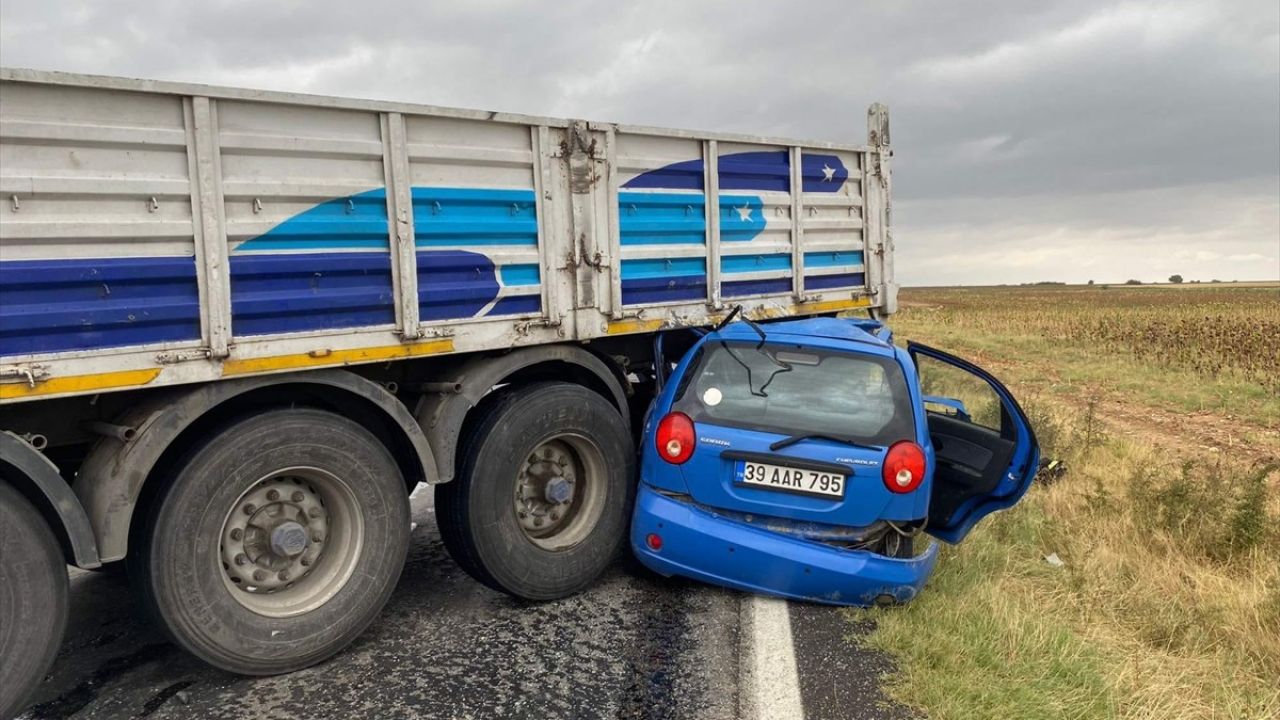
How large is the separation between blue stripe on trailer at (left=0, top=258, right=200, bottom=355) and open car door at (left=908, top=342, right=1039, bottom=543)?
3.83 m

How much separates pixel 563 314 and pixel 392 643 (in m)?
1.92

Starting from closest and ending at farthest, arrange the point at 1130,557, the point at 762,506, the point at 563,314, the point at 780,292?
the point at 762,506, the point at 563,314, the point at 1130,557, the point at 780,292

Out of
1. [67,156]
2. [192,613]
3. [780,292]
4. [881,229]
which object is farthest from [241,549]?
[881,229]

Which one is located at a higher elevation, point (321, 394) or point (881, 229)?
point (881, 229)

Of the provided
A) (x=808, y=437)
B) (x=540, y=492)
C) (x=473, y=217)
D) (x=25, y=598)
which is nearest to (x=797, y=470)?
(x=808, y=437)

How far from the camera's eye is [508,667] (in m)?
3.91

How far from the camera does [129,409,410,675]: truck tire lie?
11.9 ft

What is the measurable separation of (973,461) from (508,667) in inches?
129

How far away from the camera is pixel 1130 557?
571 cm

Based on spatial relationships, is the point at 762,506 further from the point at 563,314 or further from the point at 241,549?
the point at 241,549

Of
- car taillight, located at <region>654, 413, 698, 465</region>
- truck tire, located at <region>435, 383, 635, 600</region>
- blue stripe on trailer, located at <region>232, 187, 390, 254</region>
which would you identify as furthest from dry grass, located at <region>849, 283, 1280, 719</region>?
blue stripe on trailer, located at <region>232, 187, 390, 254</region>

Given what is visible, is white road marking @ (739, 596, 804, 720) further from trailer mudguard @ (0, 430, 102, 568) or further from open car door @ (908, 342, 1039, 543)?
trailer mudguard @ (0, 430, 102, 568)

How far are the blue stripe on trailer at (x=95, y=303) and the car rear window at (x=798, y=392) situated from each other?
2506 millimetres

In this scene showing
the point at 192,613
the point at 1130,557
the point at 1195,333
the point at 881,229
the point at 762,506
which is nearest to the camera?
the point at 192,613
